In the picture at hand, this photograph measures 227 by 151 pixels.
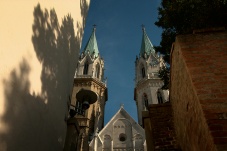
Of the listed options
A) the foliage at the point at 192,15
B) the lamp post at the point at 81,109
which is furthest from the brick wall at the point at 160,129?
the foliage at the point at 192,15

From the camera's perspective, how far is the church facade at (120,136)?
22.6 metres

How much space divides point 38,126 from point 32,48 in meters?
1.43

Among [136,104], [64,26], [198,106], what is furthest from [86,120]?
[198,106]

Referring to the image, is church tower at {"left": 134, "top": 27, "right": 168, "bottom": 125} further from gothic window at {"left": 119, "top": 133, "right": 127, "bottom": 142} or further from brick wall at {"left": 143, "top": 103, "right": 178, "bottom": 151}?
brick wall at {"left": 143, "top": 103, "right": 178, "bottom": 151}

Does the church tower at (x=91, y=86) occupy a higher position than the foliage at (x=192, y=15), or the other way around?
the church tower at (x=91, y=86)

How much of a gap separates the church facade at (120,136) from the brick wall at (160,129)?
17279 millimetres

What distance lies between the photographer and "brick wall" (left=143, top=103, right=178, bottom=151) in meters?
5.16

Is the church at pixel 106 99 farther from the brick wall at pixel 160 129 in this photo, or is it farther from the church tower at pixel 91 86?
the brick wall at pixel 160 129

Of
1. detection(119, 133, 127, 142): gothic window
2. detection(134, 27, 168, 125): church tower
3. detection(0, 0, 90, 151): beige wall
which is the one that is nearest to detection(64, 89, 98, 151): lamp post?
detection(0, 0, 90, 151): beige wall

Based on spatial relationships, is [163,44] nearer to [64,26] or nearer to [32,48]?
[64,26]

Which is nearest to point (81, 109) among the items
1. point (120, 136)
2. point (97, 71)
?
point (120, 136)

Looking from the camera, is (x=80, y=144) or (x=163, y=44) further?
(x=80, y=144)

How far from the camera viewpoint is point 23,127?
363 centimetres

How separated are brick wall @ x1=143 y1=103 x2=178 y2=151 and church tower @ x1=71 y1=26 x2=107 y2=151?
18410 millimetres
